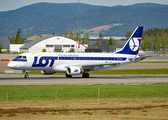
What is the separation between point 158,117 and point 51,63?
2693cm

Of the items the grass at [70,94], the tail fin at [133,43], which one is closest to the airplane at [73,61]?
the tail fin at [133,43]

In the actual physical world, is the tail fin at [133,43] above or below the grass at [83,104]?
above

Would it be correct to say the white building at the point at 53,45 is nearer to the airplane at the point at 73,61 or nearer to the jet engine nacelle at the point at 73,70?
the airplane at the point at 73,61

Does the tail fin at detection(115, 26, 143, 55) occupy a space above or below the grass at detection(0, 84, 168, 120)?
above

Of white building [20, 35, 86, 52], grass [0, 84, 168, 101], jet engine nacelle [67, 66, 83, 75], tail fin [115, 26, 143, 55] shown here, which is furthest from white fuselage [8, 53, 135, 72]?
white building [20, 35, 86, 52]

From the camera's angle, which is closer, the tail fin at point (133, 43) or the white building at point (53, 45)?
the tail fin at point (133, 43)

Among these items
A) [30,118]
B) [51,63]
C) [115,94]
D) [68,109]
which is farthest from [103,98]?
[51,63]

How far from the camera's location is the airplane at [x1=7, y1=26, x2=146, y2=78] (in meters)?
42.7

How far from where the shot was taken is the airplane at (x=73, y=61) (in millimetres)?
42719

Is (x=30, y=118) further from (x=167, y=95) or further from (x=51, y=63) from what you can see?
(x=51, y=63)

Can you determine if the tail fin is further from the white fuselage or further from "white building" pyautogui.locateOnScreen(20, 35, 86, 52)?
"white building" pyautogui.locateOnScreen(20, 35, 86, 52)

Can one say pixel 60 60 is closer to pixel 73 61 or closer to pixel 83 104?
pixel 73 61

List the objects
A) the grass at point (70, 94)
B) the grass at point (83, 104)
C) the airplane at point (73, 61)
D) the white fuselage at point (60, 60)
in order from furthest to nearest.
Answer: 1. the airplane at point (73, 61)
2. the white fuselage at point (60, 60)
3. the grass at point (70, 94)
4. the grass at point (83, 104)

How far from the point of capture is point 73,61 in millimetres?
45438
